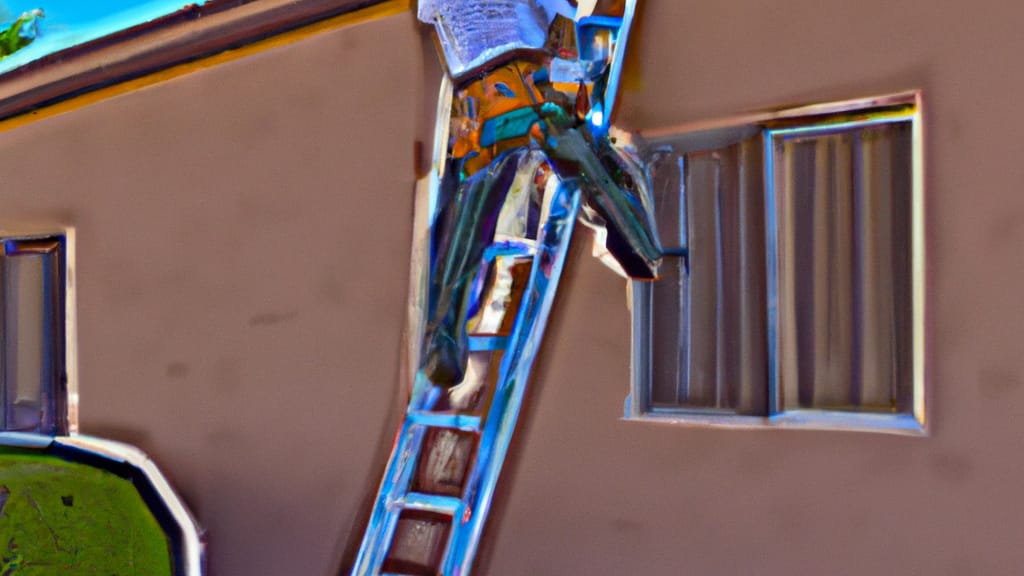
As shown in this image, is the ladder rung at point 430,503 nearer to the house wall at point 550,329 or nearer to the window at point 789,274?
the house wall at point 550,329

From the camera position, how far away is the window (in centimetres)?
55

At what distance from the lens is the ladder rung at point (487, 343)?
64 cm

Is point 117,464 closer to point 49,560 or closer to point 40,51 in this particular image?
point 49,560

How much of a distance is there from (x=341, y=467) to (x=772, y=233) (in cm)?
41

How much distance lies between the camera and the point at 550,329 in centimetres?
64

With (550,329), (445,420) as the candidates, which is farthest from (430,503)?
(550,329)

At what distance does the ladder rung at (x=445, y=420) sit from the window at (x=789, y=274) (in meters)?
0.13

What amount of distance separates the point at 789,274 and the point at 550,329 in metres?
0.18

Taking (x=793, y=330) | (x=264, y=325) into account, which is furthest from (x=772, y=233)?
(x=264, y=325)

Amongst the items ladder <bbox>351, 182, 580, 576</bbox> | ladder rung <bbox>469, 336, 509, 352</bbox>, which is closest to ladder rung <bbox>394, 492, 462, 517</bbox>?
ladder <bbox>351, 182, 580, 576</bbox>

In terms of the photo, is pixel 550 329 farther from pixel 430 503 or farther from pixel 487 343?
pixel 430 503

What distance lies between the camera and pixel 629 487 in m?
0.61

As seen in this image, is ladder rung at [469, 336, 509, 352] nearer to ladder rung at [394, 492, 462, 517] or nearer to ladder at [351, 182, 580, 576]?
ladder at [351, 182, 580, 576]

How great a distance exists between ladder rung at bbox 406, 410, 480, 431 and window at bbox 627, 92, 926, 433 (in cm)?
13
